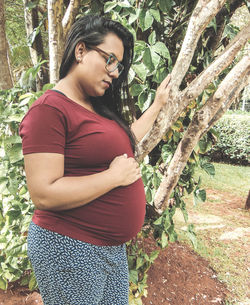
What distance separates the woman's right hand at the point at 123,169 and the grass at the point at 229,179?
5.10 m

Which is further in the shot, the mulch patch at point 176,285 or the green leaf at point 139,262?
the mulch patch at point 176,285

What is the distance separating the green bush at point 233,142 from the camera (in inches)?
325

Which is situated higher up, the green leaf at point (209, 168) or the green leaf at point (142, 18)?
the green leaf at point (142, 18)

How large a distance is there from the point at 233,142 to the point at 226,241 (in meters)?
5.20

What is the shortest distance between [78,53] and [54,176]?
51cm

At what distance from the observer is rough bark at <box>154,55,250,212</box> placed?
1685mm

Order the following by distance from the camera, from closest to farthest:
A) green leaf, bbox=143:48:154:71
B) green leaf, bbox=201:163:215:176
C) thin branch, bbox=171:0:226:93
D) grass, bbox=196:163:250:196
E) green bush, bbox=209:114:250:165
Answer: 1. thin branch, bbox=171:0:226:93
2. green leaf, bbox=143:48:154:71
3. green leaf, bbox=201:163:215:176
4. grass, bbox=196:163:250:196
5. green bush, bbox=209:114:250:165

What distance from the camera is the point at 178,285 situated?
8.64 ft

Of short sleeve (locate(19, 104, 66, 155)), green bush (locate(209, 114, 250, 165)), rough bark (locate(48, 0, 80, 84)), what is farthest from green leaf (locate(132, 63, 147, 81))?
green bush (locate(209, 114, 250, 165))

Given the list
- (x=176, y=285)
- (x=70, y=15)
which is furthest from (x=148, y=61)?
(x=176, y=285)

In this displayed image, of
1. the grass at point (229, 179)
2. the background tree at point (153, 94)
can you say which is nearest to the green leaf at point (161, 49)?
the background tree at point (153, 94)

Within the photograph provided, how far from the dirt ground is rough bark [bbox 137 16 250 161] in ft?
5.06

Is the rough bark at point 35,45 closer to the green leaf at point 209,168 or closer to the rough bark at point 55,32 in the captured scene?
the rough bark at point 55,32

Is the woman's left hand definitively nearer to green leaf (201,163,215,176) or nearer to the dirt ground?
green leaf (201,163,215,176)
